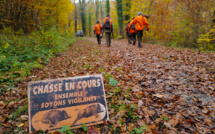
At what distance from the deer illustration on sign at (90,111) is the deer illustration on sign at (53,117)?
0.65 feet

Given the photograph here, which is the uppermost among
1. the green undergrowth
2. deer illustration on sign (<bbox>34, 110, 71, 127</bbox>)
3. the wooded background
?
the wooded background

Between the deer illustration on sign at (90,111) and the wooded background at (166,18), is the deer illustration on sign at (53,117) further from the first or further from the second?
the wooded background at (166,18)

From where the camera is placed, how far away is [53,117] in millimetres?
2111

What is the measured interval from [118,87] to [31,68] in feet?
12.5

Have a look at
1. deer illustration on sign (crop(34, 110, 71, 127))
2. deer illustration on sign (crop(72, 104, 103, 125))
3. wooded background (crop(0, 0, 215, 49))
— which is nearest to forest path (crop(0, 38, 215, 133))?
deer illustration on sign (crop(72, 104, 103, 125))

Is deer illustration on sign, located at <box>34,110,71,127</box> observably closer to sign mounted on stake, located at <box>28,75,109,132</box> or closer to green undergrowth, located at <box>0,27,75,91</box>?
sign mounted on stake, located at <box>28,75,109,132</box>

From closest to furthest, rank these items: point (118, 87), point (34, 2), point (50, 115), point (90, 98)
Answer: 1. point (50, 115)
2. point (90, 98)
3. point (118, 87)
4. point (34, 2)

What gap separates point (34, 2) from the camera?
880 centimetres

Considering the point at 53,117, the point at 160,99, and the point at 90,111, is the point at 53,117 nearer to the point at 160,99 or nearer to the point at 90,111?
the point at 90,111

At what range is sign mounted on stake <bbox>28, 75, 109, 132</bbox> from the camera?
6.86 ft

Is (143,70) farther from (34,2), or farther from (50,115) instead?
(34,2)

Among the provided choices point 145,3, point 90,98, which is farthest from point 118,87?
point 145,3

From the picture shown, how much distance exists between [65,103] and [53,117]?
282mm

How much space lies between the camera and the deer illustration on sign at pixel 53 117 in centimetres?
209
